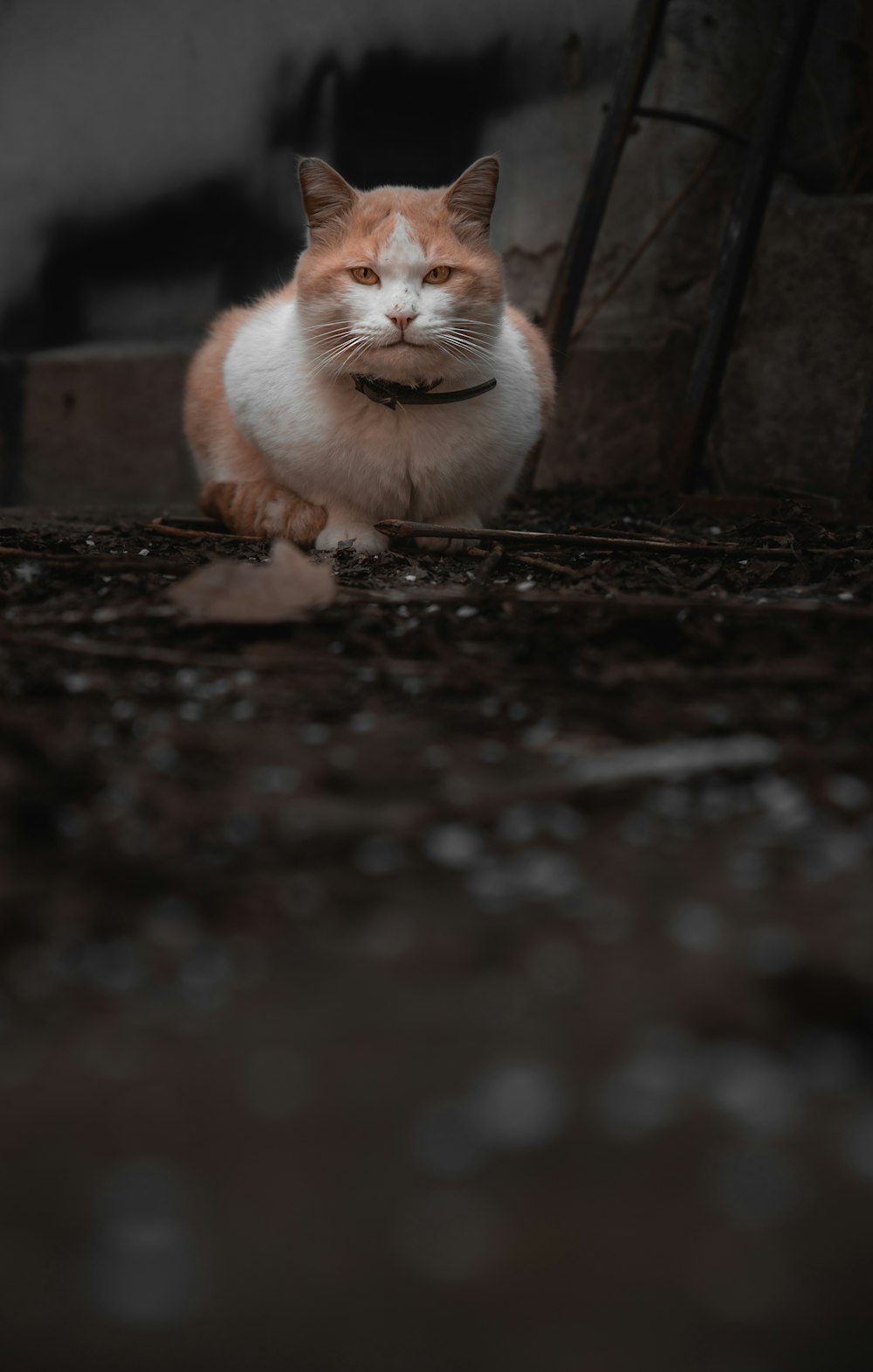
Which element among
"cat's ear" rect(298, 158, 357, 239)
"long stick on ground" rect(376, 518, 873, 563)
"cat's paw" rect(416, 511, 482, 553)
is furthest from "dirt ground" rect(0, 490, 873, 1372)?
"cat's ear" rect(298, 158, 357, 239)

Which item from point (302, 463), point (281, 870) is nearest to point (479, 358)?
point (302, 463)

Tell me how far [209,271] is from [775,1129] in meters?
3.76

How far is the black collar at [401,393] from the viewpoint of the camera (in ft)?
6.25

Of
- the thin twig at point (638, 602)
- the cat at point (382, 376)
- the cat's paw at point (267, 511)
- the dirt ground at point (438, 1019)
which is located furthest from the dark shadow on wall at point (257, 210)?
the dirt ground at point (438, 1019)

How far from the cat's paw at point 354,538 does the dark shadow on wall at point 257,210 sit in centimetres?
190

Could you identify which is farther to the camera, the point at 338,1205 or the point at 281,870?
the point at 281,870

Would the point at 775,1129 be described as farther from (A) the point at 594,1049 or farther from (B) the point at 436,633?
(B) the point at 436,633

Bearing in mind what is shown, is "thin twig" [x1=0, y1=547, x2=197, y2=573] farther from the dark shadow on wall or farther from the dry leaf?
the dark shadow on wall

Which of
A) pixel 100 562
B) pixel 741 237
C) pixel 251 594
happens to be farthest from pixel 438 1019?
pixel 741 237

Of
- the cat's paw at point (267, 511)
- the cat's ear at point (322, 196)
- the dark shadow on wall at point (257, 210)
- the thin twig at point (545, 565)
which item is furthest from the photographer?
the dark shadow on wall at point (257, 210)

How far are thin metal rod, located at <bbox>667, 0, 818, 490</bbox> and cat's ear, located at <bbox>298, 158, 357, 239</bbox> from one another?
1.11 m

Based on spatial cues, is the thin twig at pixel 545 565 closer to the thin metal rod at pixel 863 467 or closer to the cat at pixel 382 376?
the cat at pixel 382 376

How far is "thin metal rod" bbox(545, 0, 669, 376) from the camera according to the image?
2723mm

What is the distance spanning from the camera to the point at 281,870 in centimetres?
66
